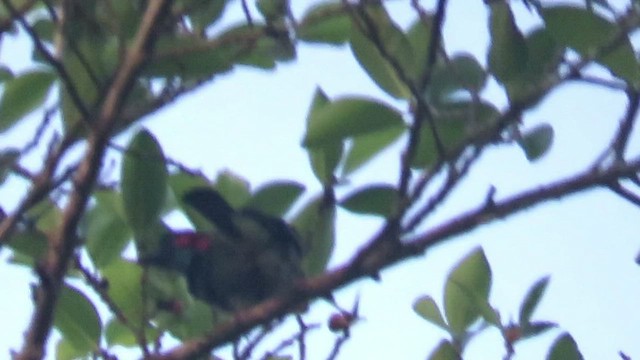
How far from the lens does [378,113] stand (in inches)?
75.6

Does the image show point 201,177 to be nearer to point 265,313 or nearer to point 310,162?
point 310,162

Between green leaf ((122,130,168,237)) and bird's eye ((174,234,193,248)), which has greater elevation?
green leaf ((122,130,168,237))

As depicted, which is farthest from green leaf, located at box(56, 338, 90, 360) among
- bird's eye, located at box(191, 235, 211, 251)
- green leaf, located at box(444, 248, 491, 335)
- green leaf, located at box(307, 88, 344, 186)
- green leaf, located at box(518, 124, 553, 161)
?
green leaf, located at box(518, 124, 553, 161)

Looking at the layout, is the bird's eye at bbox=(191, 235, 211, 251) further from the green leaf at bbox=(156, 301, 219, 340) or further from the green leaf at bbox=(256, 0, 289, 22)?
the green leaf at bbox=(256, 0, 289, 22)

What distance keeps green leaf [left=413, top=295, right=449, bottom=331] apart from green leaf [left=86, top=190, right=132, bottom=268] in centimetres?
50

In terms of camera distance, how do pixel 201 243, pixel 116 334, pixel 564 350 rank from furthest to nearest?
pixel 201 243 → pixel 116 334 → pixel 564 350

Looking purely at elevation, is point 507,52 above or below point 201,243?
above

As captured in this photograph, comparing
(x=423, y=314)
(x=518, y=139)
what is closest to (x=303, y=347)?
(x=423, y=314)

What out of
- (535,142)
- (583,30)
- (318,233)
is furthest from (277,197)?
(583,30)

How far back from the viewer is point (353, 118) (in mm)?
1919

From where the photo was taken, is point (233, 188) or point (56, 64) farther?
point (233, 188)

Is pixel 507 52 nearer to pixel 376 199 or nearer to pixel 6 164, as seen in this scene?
pixel 376 199

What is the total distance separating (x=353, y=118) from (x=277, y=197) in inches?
16.5

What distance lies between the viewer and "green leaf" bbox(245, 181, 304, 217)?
90.4 inches
